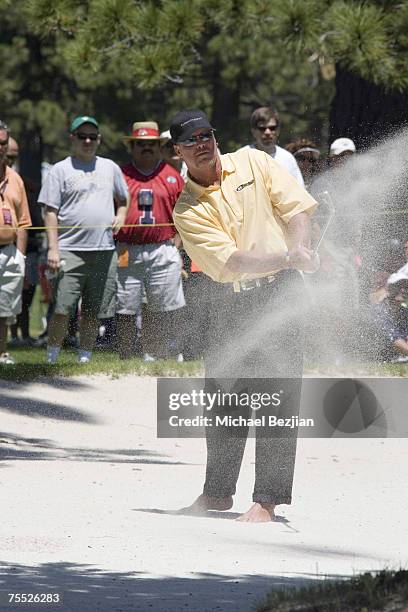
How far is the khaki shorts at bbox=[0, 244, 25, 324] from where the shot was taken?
36.7 feet

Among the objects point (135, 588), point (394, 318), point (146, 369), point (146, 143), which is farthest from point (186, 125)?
point (394, 318)

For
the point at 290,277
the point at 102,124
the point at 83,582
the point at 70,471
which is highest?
the point at 290,277

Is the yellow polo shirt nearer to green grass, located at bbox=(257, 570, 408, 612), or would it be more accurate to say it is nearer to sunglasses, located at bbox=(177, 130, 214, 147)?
sunglasses, located at bbox=(177, 130, 214, 147)

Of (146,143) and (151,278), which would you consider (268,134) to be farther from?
(151,278)

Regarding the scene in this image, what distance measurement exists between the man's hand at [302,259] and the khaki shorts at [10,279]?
5.12 meters

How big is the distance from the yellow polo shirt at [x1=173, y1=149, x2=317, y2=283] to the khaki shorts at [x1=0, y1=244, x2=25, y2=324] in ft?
15.7

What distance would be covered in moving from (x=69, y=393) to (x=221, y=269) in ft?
14.0

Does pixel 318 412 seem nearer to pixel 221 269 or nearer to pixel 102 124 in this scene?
pixel 221 269

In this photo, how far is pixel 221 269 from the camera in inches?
256

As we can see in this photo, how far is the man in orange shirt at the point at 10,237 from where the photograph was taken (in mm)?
11156

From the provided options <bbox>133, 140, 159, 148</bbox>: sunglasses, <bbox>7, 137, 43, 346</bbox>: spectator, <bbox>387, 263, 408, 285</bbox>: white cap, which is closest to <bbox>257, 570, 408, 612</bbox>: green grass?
<bbox>387, 263, 408, 285</bbox>: white cap

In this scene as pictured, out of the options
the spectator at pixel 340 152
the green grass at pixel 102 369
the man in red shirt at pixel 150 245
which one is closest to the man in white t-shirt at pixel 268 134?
the spectator at pixel 340 152

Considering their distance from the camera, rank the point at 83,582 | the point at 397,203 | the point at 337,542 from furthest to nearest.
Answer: the point at 397,203 < the point at 337,542 < the point at 83,582

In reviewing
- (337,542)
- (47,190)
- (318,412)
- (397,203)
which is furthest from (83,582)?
(397,203)
